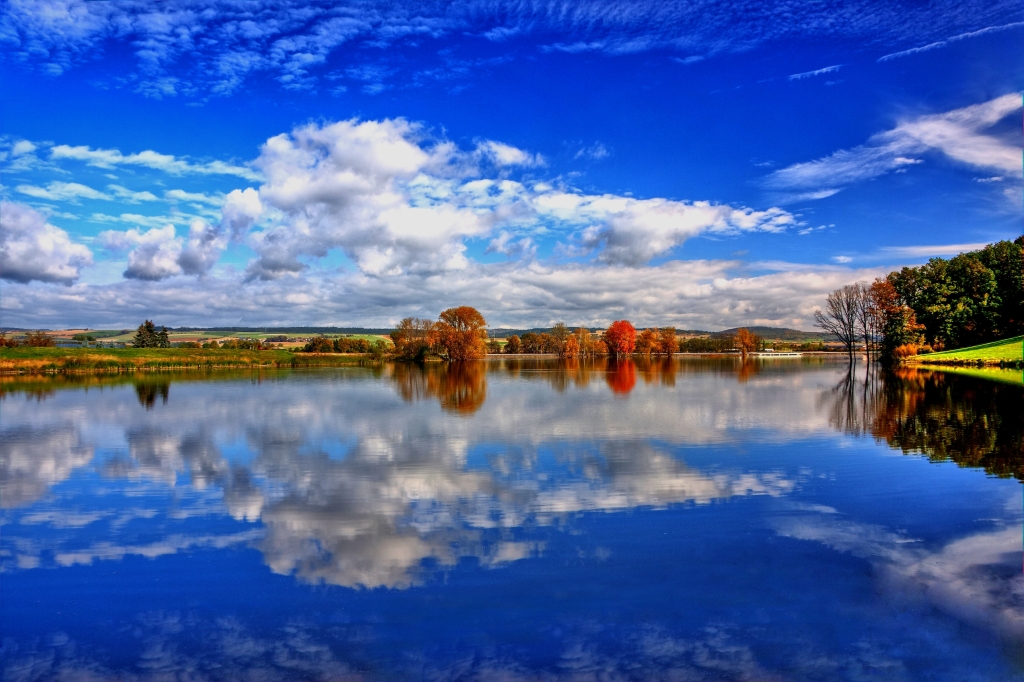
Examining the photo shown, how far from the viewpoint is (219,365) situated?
65.1 metres

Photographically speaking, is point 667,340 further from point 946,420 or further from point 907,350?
point 946,420

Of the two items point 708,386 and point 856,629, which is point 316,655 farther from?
point 708,386

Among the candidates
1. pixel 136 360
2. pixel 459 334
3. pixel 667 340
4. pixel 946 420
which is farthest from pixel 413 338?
pixel 946 420

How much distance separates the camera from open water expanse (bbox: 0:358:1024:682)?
4633 mm

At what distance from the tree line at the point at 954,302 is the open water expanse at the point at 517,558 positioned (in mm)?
53312

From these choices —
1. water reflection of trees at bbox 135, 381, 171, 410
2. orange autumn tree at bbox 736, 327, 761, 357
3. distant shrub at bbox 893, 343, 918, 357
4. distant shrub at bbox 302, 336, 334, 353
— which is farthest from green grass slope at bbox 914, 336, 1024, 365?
distant shrub at bbox 302, 336, 334, 353

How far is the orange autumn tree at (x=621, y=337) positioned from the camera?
116062 mm

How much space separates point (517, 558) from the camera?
21.2 ft

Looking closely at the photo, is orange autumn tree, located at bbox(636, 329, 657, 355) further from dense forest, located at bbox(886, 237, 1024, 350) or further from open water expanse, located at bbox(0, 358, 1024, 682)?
open water expanse, located at bbox(0, 358, 1024, 682)

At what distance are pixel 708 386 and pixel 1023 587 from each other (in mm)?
25335

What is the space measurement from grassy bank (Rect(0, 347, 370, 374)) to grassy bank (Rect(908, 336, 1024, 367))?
211 feet

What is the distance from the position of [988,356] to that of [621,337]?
241ft

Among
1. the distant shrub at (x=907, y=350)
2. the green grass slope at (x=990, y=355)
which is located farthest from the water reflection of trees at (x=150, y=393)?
the distant shrub at (x=907, y=350)

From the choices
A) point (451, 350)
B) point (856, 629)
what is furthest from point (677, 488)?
point (451, 350)
